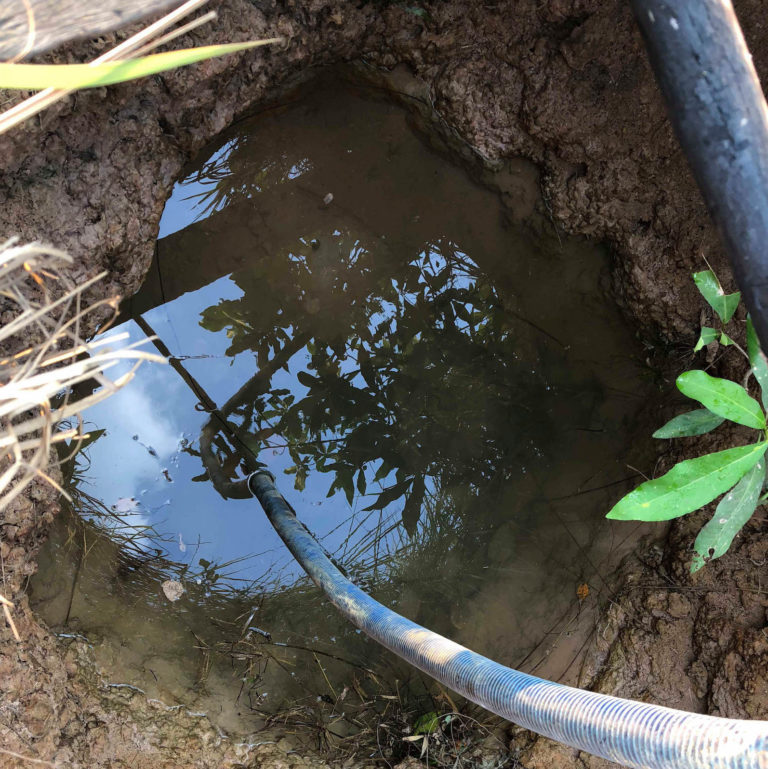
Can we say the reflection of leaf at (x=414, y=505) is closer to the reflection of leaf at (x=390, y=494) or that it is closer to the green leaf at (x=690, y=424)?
the reflection of leaf at (x=390, y=494)

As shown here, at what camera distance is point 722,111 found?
125 centimetres

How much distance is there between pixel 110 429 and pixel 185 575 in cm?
66

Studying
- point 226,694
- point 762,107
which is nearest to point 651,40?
point 762,107

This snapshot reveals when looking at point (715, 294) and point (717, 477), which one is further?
point (715, 294)

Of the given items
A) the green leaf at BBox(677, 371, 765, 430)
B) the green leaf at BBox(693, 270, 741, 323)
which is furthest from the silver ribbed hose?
the green leaf at BBox(693, 270, 741, 323)

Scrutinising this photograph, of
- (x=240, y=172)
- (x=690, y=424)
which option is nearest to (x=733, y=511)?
(x=690, y=424)

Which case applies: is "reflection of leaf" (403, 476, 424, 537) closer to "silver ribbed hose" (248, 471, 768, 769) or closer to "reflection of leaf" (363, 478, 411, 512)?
"reflection of leaf" (363, 478, 411, 512)

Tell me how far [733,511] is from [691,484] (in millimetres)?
225

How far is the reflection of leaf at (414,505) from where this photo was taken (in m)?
2.66

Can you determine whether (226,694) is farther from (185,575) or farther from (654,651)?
(654,651)

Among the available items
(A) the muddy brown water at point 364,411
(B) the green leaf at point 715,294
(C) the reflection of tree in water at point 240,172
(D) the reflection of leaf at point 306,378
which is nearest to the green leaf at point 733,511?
(B) the green leaf at point 715,294

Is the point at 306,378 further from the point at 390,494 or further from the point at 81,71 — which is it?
the point at 81,71

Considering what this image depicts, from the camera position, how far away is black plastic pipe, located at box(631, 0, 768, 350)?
4.04 feet

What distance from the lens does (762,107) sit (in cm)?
124
